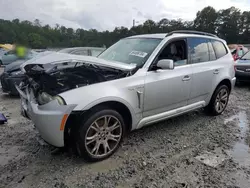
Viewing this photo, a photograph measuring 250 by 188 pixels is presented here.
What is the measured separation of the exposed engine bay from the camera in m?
2.80

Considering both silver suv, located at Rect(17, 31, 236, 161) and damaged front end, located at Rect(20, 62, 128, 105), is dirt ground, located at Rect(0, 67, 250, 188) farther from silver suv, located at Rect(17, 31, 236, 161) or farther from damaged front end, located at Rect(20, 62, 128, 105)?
damaged front end, located at Rect(20, 62, 128, 105)

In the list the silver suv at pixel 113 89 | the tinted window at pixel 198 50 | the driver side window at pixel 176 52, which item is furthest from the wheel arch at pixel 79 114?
the tinted window at pixel 198 50

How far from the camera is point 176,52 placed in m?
3.71

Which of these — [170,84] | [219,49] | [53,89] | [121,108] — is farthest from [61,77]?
[219,49]

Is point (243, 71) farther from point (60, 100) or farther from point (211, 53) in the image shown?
point (60, 100)

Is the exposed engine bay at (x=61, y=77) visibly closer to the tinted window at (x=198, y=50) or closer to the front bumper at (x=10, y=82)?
the tinted window at (x=198, y=50)

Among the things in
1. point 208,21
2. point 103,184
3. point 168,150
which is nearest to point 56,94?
point 103,184

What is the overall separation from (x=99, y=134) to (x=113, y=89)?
2.05 feet

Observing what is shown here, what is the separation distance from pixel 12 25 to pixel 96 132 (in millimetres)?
10142

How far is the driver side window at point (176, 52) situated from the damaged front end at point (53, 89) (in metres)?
0.85

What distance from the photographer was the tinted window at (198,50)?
153 inches

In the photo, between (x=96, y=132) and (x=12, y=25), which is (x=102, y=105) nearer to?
(x=96, y=132)

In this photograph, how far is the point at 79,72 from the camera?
331 cm

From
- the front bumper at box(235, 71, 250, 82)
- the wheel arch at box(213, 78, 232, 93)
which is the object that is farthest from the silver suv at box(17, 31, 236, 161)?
the front bumper at box(235, 71, 250, 82)
